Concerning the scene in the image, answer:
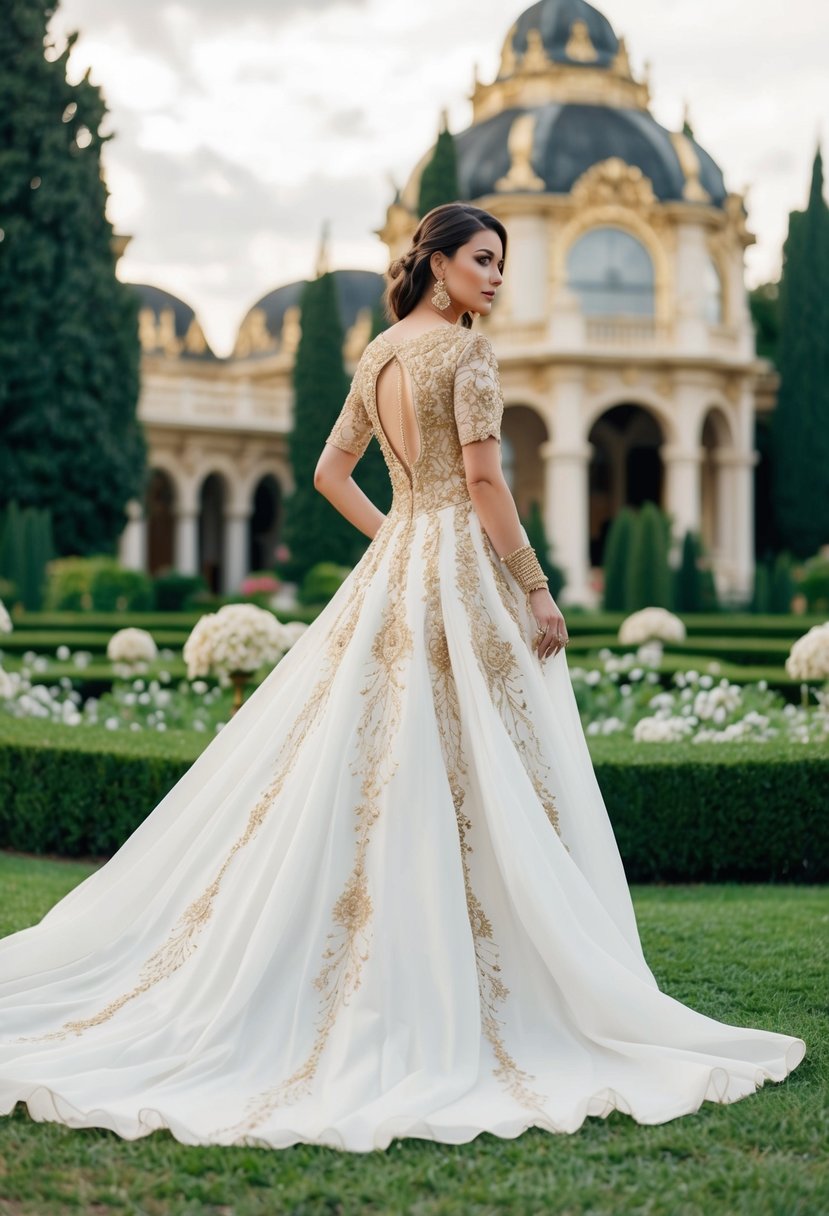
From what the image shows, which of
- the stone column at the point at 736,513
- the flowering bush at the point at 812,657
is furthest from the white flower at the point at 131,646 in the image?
the stone column at the point at 736,513

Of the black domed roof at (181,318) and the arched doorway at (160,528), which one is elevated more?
the black domed roof at (181,318)

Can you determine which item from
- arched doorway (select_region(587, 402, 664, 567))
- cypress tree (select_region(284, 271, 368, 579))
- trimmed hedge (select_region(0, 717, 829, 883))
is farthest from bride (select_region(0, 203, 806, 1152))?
arched doorway (select_region(587, 402, 664, 567))

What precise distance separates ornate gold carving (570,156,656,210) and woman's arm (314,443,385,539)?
2542cm

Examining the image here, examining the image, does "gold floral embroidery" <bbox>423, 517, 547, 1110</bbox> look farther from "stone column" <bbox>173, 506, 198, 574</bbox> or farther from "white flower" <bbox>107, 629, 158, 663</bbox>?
"stone column" <bbox>173, 506, 198, 574</bbox>

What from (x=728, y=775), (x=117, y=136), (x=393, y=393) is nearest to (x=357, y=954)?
(x=393, y=393)

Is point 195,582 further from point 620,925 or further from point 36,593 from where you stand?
point 620,925

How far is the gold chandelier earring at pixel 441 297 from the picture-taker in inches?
146

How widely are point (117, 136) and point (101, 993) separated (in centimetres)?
2250

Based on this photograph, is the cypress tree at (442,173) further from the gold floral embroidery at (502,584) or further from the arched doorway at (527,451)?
the gold floral embroidery at (502,584)

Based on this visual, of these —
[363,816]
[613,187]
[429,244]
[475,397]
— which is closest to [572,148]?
[613,187]

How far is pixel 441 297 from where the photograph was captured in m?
3.70

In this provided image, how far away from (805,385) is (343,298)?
13637 millimetres

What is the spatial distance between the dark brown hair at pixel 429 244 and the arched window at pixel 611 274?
25559 millimetres

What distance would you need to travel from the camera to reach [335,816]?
3.27 metres
